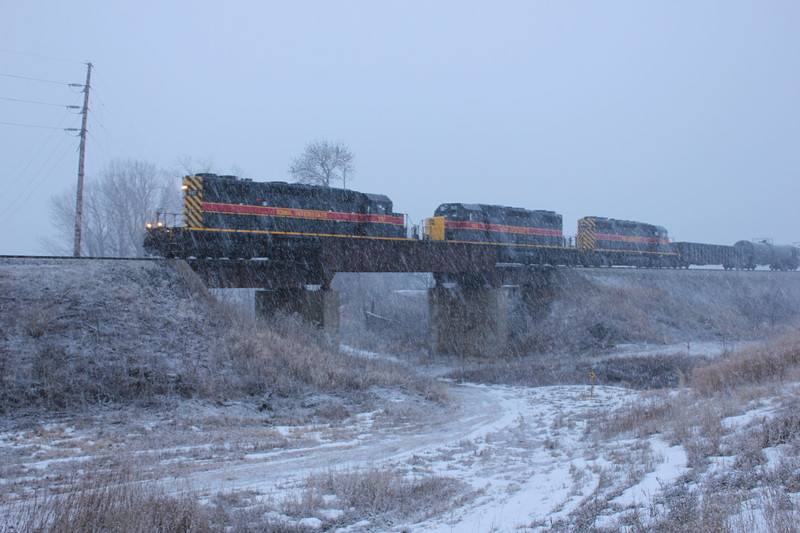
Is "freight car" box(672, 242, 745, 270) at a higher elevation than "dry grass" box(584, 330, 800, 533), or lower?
higher

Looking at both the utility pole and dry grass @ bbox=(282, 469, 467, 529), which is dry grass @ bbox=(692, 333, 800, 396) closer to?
dry grass @ bbox=(282, 469, 467, 529)

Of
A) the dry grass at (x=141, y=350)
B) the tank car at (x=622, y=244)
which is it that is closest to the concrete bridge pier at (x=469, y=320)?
the tank car at (x=622, y=244)

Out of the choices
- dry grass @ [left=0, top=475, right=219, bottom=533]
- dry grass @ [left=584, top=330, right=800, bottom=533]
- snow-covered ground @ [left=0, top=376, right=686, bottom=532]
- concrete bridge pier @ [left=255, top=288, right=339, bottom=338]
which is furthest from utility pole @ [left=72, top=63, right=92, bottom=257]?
dry grass @ [left=584, top=330, right=800, bottom=533]

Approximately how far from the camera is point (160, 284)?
20609mm

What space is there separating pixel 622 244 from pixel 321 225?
31.5 metres

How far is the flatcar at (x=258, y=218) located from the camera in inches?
930

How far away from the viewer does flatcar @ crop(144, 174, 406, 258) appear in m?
23.6

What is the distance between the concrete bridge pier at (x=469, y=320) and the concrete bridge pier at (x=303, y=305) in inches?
437

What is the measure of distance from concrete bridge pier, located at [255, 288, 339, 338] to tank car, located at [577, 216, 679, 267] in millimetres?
25209

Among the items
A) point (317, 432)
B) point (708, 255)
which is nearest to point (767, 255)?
point (708, 255)

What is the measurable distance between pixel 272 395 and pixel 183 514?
11.3 m

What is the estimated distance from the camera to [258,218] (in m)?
25.1

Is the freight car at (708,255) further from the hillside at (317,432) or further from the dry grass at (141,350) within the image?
the dry grass at (141,350)

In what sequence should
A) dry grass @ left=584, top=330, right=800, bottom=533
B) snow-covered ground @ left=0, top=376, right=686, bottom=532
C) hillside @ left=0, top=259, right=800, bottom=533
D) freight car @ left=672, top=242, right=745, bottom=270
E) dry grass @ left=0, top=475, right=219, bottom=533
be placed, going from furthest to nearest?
freight car @ left=672, top=242, right=745, bottom=270 → snow-covered ground @ left=0, top=376, right=686, bottom=532 → hillside @ left=0, top=259, right=800, bottom=533 → dry grass @ left=0, top=475, right=219, bottom=533 → dry grass @ left=584, top=330, right=800, bottom=533
